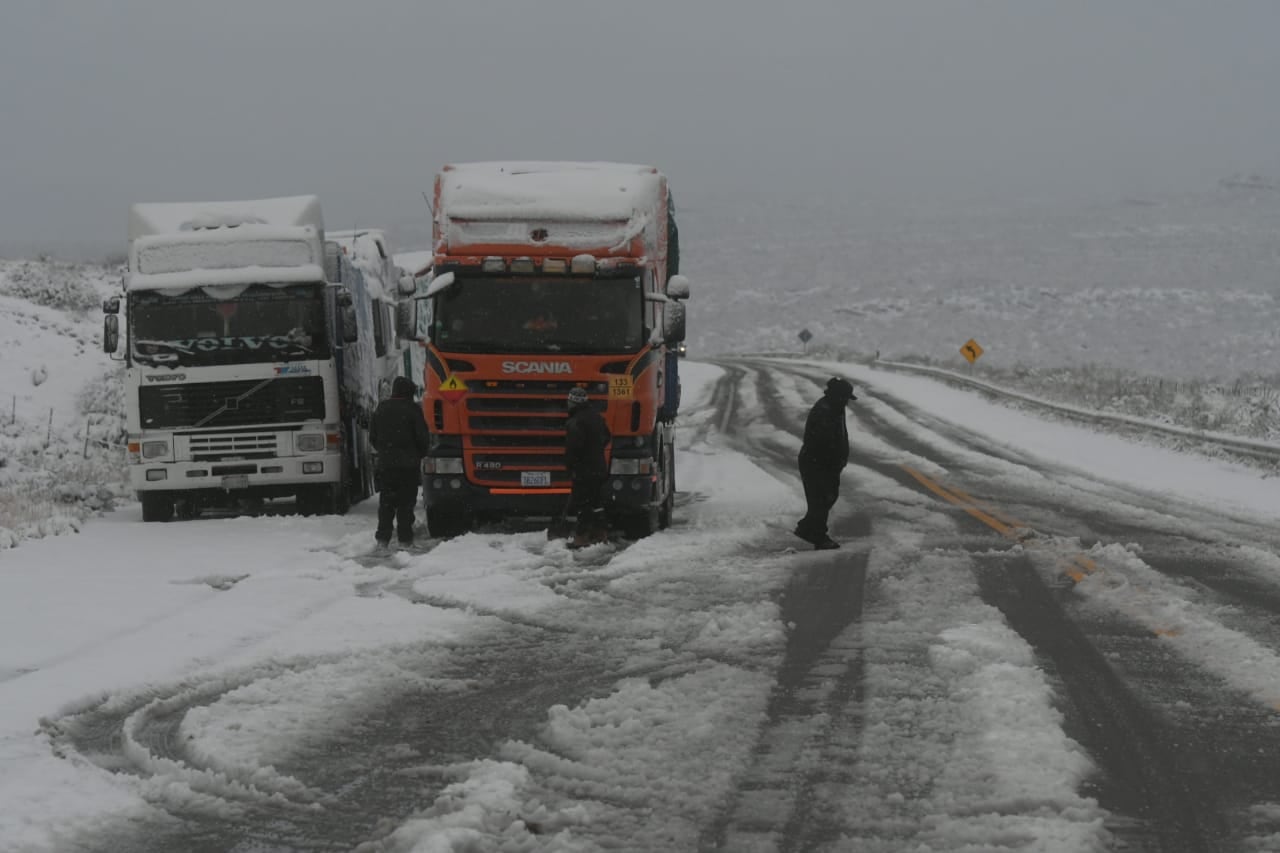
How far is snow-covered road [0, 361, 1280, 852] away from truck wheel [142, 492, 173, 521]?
2.16 m

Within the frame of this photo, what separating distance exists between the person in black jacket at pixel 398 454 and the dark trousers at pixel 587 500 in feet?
5.57

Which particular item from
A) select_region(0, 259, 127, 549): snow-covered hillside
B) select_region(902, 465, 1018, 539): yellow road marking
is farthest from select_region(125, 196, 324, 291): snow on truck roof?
select_region(902, 465, 1018, 539): yellow road marking

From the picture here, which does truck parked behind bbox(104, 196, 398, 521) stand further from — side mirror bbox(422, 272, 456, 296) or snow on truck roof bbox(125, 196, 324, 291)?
side mirror bbox(422, 272, 456, 296)

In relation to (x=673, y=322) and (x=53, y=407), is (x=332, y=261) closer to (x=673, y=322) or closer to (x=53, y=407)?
(x=673, y=322)

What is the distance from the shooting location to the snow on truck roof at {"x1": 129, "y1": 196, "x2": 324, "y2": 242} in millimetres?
17625

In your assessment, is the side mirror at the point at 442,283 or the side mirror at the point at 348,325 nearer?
the side mirror at the point at 442,283

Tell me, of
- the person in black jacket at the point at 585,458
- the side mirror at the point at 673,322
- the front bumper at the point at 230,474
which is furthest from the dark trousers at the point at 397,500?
the front bumper at the point at 230,474

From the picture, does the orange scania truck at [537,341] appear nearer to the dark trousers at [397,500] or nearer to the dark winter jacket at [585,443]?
the dark trousers at [397,500]

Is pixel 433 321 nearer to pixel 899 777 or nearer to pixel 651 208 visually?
pixel 651 208

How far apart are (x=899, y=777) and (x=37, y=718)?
439cm

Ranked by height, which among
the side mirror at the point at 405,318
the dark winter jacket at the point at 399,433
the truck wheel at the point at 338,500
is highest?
the side mirror at the point at 405,318

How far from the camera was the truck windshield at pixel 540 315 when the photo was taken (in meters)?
14.1

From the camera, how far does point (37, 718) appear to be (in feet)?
23.6

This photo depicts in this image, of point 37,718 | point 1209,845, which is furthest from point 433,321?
point 1209,845
